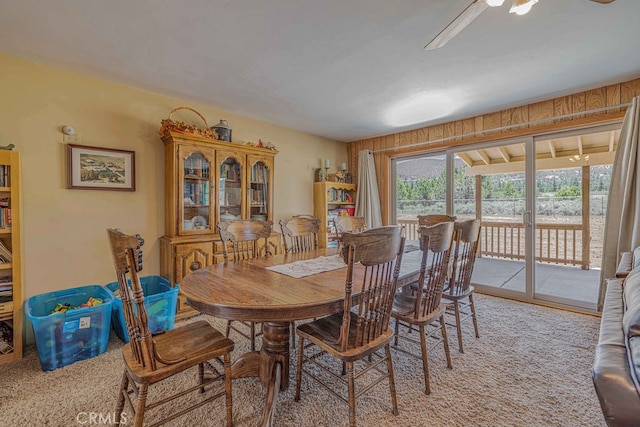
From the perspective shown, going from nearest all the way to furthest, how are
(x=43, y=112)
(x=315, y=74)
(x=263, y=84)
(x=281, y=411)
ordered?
(x=281, y=411)
(x=43, y=112)
(x=315, y=74)
(x=263, y=84)

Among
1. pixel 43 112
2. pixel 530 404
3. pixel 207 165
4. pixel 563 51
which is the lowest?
pixel 530 404

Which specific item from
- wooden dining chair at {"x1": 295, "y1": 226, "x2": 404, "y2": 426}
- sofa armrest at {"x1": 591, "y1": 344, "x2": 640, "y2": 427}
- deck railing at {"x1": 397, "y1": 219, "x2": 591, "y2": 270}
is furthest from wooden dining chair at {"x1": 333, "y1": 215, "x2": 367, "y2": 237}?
sofa armrest at {"x1": 591, "y1": 344, "x2": 640, "y2": 427}

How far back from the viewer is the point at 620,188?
2.80 m

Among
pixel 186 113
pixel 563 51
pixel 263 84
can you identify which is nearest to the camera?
pixel 563 51

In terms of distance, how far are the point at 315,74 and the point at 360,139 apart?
8.52 ft

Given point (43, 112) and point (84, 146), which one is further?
point (84, 146)

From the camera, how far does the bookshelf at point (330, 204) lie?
14.8 feet

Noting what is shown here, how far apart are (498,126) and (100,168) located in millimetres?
4451

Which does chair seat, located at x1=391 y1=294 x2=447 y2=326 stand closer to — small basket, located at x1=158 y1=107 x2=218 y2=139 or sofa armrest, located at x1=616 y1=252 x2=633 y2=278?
sofa armrest, located at x1=616 y1=252 x2=633 y2=278

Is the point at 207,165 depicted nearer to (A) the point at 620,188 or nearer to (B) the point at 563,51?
(B) the point at 563,51

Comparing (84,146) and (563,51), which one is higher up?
(563,51)

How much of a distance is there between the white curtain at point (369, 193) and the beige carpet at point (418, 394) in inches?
103

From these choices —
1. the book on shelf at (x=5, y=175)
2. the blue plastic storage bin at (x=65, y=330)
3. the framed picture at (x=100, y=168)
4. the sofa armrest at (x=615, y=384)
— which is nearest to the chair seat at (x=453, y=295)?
the sofa armrest at (x=615, y=384)

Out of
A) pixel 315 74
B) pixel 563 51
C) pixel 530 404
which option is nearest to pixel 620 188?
pixel 563 51
